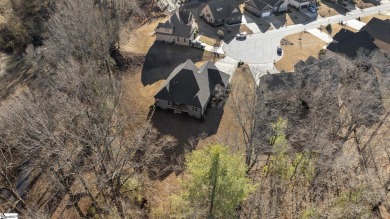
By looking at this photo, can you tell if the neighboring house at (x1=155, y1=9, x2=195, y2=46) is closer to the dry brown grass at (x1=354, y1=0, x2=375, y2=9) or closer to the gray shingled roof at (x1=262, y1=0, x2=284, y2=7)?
→ the gray shingled roof at (x1=262, y1=0, x2=284, y2=7)

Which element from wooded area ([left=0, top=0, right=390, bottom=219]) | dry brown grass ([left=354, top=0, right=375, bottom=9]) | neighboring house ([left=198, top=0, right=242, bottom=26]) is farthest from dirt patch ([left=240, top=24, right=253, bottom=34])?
dry brown grass ([left=354, top=0, right=375, bottom=9])

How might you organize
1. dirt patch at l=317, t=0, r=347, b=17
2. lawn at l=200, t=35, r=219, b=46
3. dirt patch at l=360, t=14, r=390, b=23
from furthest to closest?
dirt patch at l=317, t=0, r=347, b=17
dirt patch at l=360, t=14, r=390, b=23
lawn at l=200, t=35, r=219, b=46

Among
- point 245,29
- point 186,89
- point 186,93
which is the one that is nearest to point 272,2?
point 245,29

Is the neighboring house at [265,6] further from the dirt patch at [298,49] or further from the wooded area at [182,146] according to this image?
the wooded area at [182,146]

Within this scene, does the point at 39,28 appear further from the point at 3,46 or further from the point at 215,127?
the point at 215,127

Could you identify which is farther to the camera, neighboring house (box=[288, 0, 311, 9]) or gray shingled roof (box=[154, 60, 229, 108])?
neighboring house (box=[288, 0, 311, 9])

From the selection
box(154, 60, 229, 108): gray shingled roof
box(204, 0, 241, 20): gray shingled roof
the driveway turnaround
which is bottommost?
the driveway turnaround

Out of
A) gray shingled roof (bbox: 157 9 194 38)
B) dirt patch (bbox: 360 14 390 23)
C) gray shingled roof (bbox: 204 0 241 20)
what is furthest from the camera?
dirt patch (bbox: 360 14 390 23)

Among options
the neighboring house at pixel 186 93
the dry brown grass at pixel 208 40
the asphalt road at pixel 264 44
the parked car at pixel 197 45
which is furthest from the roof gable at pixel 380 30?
the neighboring house at pixel 186 93
